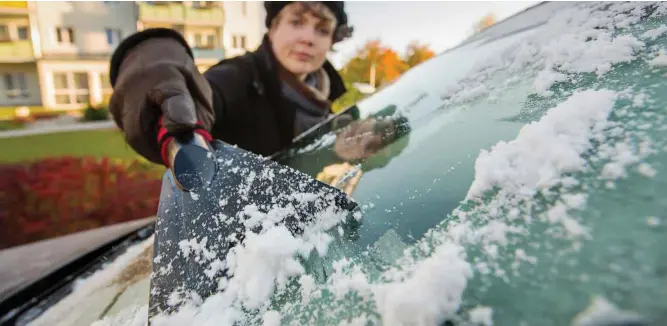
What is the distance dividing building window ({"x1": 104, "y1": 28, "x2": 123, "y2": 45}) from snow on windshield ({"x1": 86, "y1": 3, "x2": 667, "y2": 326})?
13590 mm

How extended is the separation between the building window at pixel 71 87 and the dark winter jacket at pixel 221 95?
12.7 meters

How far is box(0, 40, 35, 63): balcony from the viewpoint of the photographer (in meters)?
10.9

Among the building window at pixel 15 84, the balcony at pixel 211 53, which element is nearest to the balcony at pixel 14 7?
the building window at pixel 15 84

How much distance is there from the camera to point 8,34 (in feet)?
36.0

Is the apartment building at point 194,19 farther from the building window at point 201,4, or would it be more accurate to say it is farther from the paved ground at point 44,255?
the paved ground at point 44,255

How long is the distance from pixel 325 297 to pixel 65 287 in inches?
39.7

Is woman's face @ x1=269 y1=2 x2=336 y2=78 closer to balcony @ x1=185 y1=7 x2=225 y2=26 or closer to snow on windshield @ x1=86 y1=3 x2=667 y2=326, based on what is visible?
snow on windshield @ x1=86 y1=3 x2=667 y2=326

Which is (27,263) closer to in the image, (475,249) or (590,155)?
(475,249)

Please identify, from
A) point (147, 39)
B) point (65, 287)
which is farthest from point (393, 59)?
point (65, 287)

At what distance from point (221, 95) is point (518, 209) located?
2240 millimetres

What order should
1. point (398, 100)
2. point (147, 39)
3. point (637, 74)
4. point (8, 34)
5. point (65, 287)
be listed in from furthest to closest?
point (8, 34), point (147, 39), point (398, 100), point (65, 287), point (637, 74)

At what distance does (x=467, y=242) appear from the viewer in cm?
47

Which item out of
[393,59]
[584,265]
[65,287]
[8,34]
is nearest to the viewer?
[584,265]

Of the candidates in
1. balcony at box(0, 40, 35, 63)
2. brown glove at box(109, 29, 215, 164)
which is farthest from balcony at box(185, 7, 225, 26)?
brown glove at box(109, 29, 215, 164)
